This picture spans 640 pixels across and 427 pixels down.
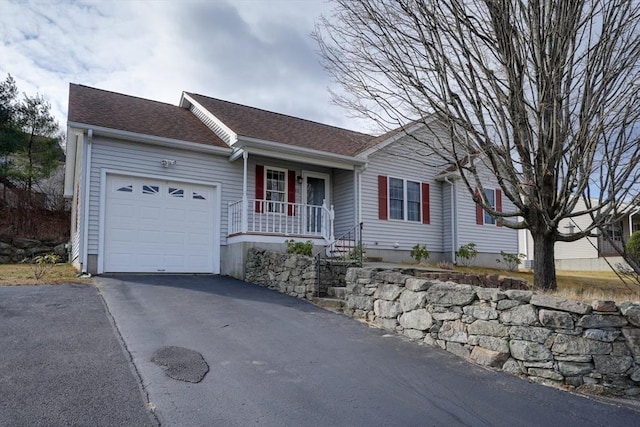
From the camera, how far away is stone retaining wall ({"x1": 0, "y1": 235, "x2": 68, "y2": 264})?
604 inches

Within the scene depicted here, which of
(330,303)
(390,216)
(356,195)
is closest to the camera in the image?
(330,303)

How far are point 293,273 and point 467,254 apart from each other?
24.6ft

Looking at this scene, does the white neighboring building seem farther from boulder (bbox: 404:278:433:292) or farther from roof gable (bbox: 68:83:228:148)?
boulder (bbox: 404:278:433:292)

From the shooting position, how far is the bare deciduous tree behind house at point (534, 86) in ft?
20.7

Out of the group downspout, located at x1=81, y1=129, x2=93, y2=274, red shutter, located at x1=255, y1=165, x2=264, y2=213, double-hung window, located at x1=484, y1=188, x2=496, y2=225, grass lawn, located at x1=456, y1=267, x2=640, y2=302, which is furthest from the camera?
double-hung window, located at x1=484, y1=188, x2=496, y2=225

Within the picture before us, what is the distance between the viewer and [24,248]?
15789 mm

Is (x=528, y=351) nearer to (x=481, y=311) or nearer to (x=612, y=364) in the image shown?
(x=481, y=311)

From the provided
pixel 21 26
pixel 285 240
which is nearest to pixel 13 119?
pixel 21 26

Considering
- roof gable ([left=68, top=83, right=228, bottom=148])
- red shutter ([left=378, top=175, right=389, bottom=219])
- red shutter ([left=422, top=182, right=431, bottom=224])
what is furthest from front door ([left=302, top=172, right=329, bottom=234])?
red shutter ([left=422, top=182, right=431, bottom=224])

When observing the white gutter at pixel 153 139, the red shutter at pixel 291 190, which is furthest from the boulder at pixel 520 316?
A: the white gutter at pixel 153 139

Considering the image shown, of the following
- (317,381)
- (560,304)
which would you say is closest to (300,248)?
(317,381)

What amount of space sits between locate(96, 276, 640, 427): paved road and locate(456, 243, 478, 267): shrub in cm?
845

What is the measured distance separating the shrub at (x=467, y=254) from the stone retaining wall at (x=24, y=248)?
1390 cm

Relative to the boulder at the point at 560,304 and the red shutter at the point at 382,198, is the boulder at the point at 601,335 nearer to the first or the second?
the boulder at the point at 560,304
